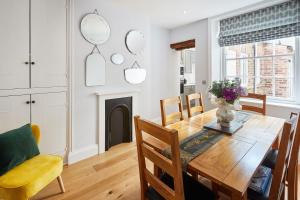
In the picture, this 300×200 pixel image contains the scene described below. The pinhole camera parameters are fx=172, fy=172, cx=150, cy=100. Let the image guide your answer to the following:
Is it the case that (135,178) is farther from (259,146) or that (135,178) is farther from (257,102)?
(257,102)

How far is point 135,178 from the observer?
2.13 m

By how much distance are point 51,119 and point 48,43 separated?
0.99 m

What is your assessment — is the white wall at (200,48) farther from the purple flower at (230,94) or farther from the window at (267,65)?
the purple flower at (230,94)

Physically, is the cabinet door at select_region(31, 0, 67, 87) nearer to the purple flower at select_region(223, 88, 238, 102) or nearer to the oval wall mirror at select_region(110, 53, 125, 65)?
the oval wall mirror at select_region(110, 53, 125, 65)

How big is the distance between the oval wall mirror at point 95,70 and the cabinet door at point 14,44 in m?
0.76

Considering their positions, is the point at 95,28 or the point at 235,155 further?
the point at 95,28

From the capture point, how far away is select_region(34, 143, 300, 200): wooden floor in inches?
71.8

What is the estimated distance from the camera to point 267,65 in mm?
3080

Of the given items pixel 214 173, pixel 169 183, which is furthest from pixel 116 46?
pixel 214 173

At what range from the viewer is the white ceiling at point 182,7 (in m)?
2.83

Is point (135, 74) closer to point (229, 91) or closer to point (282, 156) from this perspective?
point (229, 91)

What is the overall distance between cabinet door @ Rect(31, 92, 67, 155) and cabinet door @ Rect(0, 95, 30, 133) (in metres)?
0.07

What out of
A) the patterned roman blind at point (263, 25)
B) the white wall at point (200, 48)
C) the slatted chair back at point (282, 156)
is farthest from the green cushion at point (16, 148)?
the patterned roman blind at point (263, 25)

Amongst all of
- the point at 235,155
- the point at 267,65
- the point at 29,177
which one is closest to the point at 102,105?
the point at 29,177
